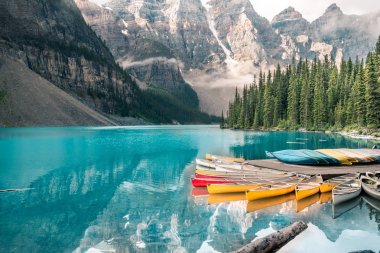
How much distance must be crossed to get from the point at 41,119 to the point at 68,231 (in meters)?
156

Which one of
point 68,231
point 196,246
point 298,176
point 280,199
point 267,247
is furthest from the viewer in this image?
point 298,176

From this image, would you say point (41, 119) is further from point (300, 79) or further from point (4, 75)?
point (300, 79)

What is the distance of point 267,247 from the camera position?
15.2 meters

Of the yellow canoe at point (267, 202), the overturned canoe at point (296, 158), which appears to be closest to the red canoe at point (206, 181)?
the yellow canoe at point (267, 202)

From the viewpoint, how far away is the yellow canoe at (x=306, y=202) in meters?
24.7

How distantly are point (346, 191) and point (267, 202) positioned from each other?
6072 mm

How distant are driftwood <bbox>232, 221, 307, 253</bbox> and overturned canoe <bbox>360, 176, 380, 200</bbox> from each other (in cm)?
1111

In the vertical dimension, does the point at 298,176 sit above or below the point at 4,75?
below

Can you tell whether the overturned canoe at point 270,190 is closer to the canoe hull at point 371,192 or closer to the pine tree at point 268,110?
the canoe hull at point 371,192

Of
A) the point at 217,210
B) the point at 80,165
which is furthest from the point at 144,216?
the point at 80,165

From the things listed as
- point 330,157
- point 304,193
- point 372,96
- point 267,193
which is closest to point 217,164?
point 267,193

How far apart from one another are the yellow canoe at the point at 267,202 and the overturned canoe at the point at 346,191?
3236 millimetres

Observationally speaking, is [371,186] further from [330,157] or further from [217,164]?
[217,164]

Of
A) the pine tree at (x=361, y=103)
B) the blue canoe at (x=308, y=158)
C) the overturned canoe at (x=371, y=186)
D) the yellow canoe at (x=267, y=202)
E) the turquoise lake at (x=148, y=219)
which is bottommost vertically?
the turquoise lake at (x=148, y=219)
